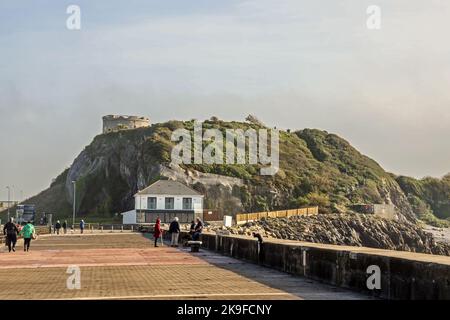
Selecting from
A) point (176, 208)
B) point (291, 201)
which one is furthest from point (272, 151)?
point (176, 208)

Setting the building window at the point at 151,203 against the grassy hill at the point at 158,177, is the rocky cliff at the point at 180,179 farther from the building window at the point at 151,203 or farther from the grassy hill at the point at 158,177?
the building window at the point at 151,203

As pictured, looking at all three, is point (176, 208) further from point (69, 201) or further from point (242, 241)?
point (242, 241)

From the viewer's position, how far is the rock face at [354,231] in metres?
106

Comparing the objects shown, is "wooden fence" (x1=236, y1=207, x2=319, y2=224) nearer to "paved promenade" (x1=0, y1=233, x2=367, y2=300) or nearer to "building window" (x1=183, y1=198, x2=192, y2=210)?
"building window" (x1=183, y1=198, x2=192, y2=210)

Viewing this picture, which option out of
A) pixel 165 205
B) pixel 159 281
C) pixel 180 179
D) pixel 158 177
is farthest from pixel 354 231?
pixel 159 281

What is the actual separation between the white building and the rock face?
985cm

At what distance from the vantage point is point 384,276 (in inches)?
567

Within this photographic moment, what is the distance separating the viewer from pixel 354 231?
398 ft

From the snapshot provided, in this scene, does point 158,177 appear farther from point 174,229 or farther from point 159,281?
point 159,281

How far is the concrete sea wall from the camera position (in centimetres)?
1261

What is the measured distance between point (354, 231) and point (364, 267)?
108 m

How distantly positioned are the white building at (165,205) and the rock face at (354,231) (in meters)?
9.85

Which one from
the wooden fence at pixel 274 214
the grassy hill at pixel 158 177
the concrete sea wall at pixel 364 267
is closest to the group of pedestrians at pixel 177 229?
the concrete sea wall at pixel 364 267

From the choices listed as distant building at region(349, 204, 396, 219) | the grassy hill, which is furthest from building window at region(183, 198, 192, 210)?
distant building at region(349, 204, 396, 219)
